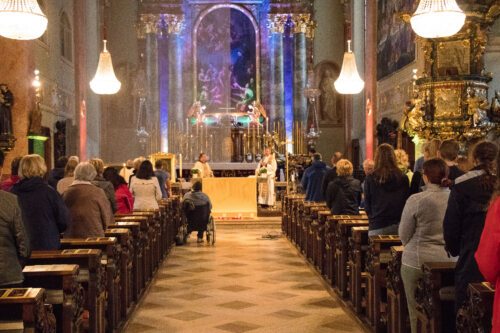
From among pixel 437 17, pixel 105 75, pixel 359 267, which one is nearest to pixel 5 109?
pixel 105 75

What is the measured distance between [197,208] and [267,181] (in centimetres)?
598

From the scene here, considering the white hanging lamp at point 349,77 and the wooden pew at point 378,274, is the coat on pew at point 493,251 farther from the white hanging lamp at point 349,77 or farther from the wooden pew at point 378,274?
the white hanging lamp at point 349,77

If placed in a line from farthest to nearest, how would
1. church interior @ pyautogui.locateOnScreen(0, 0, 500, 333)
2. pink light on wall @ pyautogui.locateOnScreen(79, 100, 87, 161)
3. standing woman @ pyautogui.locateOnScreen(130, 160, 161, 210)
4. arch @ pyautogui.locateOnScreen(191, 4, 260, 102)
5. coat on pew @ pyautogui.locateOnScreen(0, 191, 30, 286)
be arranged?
arch @ pyautogui.locateOnScreen(191, 4, 260, 102) → pink light on wall @ pyautogui.locateOnScreen(79, 100, 87, 161) → standing woman @ pyautogui.locateOnScreen(130, 160, 161, 210) → church interior @ pyautogui.locateOnScreen(0, 0, 500, 333) → coat on pew @ pyautogui.locateOnScreen(0, 191, 30, 286)

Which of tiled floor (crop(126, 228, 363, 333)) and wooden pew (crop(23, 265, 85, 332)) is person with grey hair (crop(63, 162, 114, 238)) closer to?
tiled floor (crop(126, 228, 363, 333))

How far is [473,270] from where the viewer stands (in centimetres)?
439

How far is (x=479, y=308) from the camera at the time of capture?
384 centimetres

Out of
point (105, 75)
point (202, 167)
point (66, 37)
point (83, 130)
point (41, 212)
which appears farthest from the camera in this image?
point (83, 130)

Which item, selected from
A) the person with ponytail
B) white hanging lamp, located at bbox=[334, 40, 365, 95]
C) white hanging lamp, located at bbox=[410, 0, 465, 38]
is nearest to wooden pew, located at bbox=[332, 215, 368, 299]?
the person with ponytail

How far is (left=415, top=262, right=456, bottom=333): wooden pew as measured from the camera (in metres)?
4.85

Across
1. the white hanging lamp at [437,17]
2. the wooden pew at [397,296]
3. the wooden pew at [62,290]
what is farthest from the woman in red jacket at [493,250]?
the white hanging lamp at [437,17]

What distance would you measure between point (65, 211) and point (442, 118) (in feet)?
33.8

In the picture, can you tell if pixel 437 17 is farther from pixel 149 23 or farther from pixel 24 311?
pixel 149 23

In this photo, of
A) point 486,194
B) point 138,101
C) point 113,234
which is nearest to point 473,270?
point 486,194

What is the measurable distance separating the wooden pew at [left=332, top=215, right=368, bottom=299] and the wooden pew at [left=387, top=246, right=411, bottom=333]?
212 centimetres
